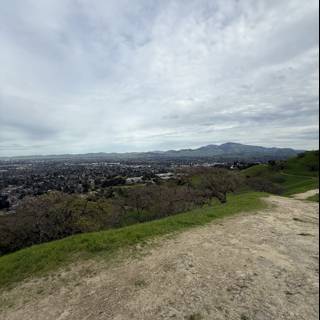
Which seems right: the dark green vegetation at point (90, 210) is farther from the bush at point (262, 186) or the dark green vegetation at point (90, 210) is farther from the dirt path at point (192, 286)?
the dirt path at point (192, 286)

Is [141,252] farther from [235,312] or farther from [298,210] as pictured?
[298,210]

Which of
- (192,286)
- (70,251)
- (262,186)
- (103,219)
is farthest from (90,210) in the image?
(262,186)

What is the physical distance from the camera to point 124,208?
34688 millimetres

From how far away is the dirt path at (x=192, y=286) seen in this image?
17.8ft

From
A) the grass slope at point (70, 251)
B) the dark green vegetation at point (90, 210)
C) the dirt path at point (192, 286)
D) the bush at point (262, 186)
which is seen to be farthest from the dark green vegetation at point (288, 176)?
the dirt path at point (192, 286)

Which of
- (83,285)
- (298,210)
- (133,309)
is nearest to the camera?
(133,309)

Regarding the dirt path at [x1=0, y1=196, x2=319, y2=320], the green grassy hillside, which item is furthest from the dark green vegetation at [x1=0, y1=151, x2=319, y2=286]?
the green grassy hillside

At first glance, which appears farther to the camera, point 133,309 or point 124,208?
point 124,208

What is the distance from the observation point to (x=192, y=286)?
6340 millimetres

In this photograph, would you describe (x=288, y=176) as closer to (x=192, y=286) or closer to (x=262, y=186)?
(x=262, y=186)

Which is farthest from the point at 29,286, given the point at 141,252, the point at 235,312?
the point at 235,312

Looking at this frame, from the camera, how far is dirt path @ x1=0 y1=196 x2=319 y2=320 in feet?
17.8

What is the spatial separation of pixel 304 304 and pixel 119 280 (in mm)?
4066

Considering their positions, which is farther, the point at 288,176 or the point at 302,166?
the point at 302,166
